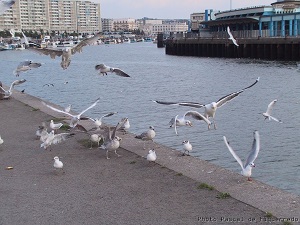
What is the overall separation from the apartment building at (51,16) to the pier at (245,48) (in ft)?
42.8

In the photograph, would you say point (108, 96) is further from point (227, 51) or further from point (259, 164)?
point (227, 51)

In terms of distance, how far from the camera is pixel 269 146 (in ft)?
44.6

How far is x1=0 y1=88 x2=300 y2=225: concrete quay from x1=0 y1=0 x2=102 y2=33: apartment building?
4385 cm

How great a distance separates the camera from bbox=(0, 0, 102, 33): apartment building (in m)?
61.9

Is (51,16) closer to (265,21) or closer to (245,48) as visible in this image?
(265,21)

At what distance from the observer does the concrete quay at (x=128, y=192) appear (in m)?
6.40

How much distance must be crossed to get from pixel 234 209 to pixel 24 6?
5986 cm

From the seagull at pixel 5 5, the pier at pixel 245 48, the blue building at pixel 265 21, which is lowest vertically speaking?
the pier at pixel 245 48

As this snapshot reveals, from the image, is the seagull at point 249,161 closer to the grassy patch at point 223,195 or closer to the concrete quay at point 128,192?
the concrete quay at point 128,192

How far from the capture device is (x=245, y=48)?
5459cm

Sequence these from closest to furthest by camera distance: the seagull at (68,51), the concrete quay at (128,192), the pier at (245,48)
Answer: the concrete quay at (128,192) → the seagull at (68,51) → the pier at (245,48)

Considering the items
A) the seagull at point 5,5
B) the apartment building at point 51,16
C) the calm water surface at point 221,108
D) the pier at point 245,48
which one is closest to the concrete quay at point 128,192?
the calm water surface at point 221,108

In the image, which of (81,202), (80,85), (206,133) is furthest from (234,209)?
(80,85)

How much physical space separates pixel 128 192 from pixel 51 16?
80.8m
